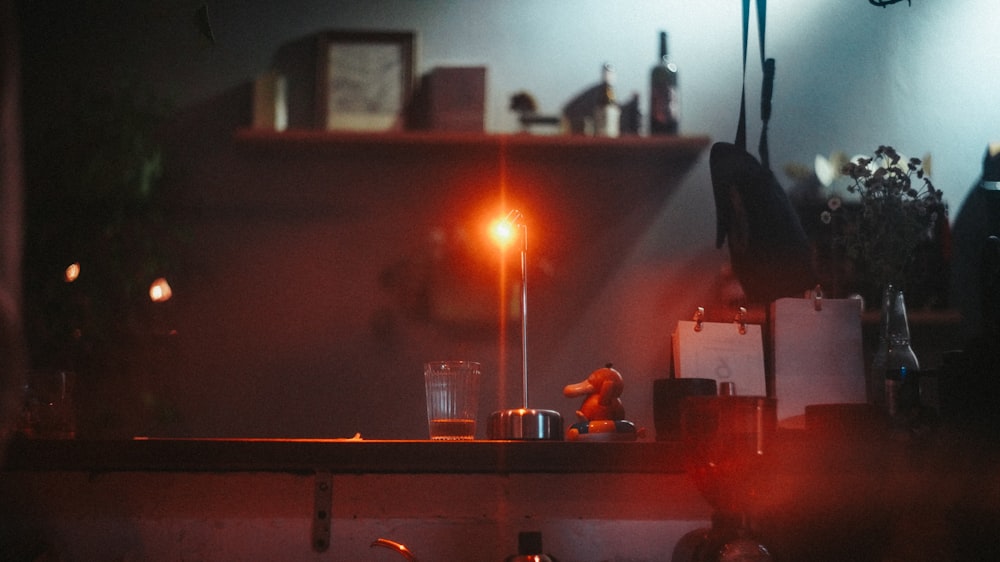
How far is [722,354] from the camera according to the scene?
61.8 inches

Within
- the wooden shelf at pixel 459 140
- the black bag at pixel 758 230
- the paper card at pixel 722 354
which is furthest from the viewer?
the wooden shelf at pixel 459 140

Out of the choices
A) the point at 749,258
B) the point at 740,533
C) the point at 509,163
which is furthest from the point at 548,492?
the point at 509,163

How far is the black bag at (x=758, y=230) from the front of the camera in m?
1.70

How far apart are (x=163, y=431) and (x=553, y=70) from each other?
4.87ft

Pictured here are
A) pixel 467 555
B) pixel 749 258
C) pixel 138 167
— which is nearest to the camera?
pixel 467 555

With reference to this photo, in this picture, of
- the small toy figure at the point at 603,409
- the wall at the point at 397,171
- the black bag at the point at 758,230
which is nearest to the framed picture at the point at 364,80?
the wall at the point at 397,171

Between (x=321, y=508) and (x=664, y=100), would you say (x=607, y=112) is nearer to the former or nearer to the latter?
(x=664, y=100)

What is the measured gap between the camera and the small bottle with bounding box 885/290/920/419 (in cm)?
144

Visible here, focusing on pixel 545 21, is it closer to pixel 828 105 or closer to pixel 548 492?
pixel 828 105

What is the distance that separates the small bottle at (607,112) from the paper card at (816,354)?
1.12 metres

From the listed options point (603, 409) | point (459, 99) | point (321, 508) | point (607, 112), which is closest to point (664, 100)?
point (607, 112)

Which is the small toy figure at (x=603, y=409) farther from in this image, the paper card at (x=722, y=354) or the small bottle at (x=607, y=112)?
the small bottle at (x=607, y=112)

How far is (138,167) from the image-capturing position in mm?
2449

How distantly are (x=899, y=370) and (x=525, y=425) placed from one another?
1.93 feet
